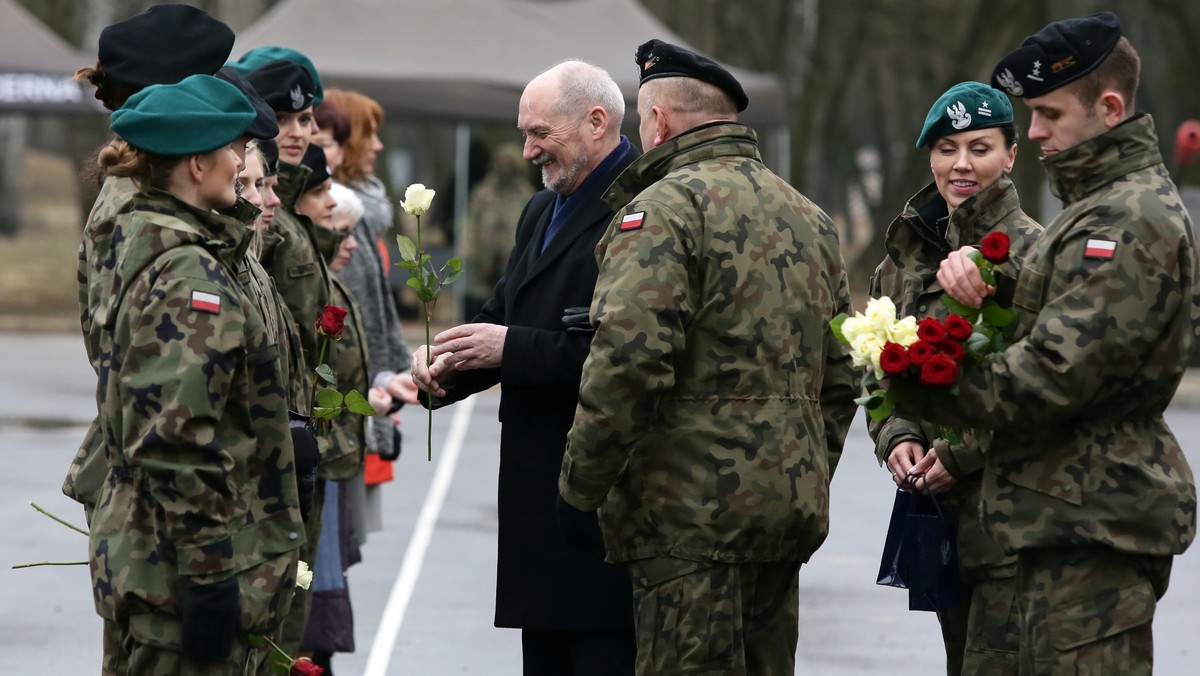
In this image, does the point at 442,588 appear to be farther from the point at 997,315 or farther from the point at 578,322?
the point at 997,315

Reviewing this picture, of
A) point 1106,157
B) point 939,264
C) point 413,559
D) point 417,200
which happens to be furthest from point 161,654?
point 413,559

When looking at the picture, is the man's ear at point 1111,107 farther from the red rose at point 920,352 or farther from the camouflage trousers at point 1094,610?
the camouflage trousers at point 1094,610

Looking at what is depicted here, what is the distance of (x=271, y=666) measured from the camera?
189 inches

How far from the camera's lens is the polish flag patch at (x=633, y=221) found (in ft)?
14.8

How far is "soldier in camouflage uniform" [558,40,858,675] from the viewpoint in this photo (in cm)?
444

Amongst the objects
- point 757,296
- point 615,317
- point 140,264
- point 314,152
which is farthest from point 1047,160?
point 314,152

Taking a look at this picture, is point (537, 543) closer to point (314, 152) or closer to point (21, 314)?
point (314, 152)

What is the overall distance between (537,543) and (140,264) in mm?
1543

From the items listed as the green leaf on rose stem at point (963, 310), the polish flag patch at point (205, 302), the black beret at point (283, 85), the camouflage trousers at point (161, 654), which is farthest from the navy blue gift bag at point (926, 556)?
the black beret at point (283, 85)

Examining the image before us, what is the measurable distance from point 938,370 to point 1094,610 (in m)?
0.72

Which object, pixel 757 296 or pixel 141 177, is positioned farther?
pixel 757 296

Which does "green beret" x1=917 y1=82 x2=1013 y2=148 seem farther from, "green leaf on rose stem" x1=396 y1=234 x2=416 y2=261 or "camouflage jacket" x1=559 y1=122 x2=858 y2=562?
"green leaf on rose stem" x1=396 y1=234 x2=416 y2=261

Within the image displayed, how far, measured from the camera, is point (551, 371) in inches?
195

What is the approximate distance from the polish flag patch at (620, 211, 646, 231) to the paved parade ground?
10.4 feet
